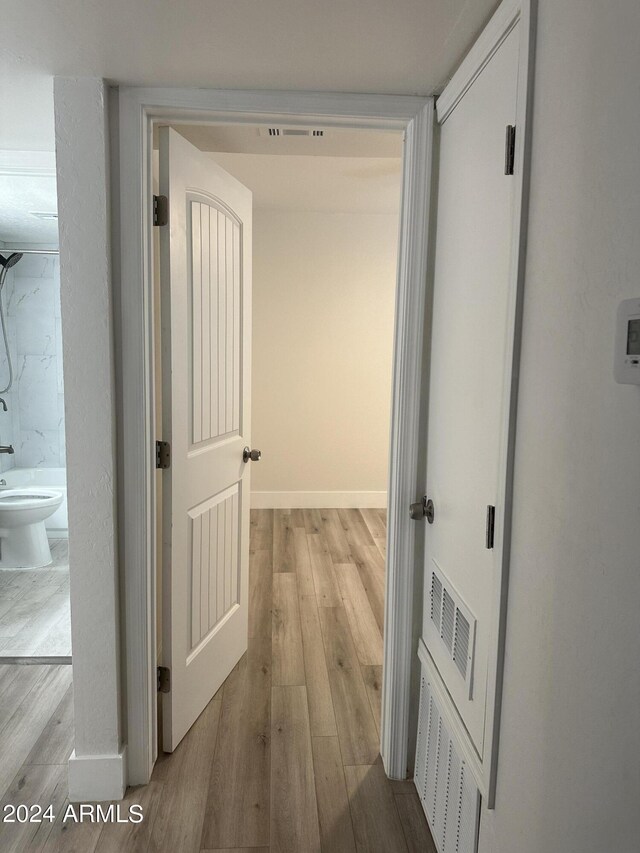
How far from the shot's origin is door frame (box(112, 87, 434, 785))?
Answer: 1.85 metres

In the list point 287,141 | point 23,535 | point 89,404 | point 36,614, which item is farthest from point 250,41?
point 23,535

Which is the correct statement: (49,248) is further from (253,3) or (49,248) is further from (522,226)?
(522,226)


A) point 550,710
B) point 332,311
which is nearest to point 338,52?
point 550,710

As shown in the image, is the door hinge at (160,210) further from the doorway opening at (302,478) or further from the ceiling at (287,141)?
the ceiling at (287,141)

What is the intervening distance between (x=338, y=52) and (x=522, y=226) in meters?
0.76

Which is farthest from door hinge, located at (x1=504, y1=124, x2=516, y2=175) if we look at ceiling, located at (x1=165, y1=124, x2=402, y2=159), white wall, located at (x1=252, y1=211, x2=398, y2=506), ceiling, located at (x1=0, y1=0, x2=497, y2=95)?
white wall, located at (x1=252, y1=211, x2=398, y2=506)

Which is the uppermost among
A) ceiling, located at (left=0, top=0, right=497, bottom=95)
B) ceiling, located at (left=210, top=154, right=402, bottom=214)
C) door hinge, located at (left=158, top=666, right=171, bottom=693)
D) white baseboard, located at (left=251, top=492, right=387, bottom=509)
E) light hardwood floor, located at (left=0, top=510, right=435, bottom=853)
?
ceiling, located at (left=210, top=154, right=402, bottom=214)

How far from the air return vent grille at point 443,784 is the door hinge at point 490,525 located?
0.57 meters

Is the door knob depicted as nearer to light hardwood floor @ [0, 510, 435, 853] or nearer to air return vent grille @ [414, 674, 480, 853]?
air return vent grille @ [414, 674, 480, 853]

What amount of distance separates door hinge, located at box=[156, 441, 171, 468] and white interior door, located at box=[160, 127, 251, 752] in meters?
0.02

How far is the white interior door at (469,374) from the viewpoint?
1.34m

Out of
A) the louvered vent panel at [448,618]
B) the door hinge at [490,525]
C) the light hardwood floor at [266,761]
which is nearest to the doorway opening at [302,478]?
the light hardwood floor at [266,761]

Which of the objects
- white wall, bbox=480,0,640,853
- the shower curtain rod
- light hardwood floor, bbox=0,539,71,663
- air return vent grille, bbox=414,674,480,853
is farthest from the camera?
the shower curtain rod

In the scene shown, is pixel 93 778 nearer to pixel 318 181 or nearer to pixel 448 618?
pixel 448 618
